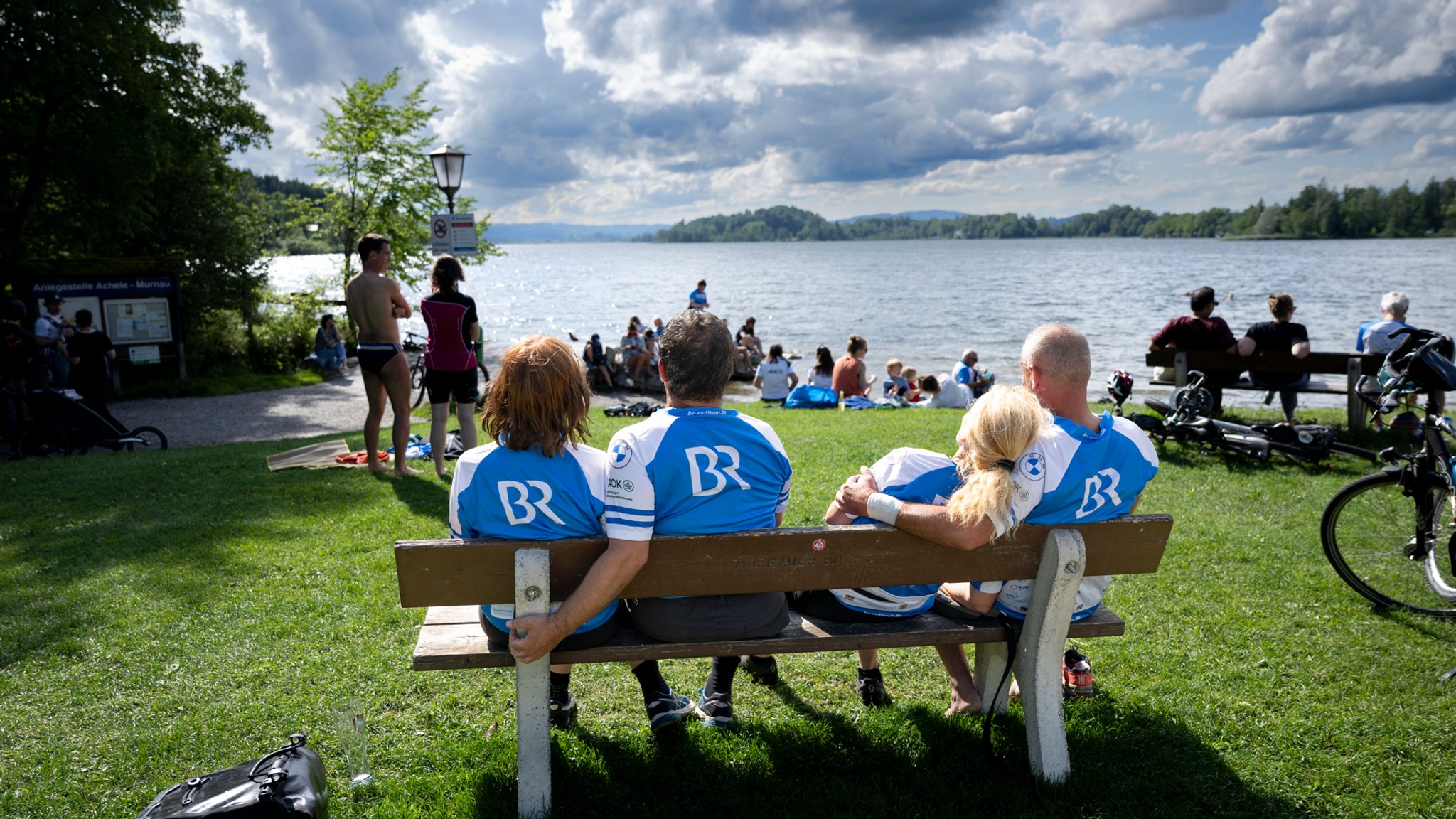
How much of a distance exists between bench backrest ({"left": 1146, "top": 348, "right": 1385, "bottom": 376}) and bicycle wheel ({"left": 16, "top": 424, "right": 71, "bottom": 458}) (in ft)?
39.2


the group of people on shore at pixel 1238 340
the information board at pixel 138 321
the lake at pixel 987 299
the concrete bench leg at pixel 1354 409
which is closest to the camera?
the concrete bench leg at pixel 1354 409

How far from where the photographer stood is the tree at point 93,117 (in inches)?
530

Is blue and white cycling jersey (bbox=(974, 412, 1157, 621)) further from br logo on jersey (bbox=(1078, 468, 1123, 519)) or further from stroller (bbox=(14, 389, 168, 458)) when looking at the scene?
stroller (bbox=(14, 389, 168, 458))

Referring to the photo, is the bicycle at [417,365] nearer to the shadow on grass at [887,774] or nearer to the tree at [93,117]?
the tree at [93,117]

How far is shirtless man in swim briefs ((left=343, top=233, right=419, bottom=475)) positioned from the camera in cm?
721

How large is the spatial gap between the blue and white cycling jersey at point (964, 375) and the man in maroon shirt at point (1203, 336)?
4969 millimetres

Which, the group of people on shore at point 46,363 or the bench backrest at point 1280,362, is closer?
the bench backrest at point 1280,362

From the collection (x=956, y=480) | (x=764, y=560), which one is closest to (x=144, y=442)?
(x=764, y=560)

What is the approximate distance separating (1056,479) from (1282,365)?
8154mm

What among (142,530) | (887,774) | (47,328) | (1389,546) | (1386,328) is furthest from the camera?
(47,328)

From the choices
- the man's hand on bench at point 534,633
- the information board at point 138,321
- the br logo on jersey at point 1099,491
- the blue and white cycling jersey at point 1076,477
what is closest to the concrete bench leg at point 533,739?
the man's hand on bench at point 534,633

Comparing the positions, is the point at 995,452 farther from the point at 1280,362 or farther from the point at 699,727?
the point at 1280,362

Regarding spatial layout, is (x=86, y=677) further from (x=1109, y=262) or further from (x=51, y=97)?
(x=1109, y=262)

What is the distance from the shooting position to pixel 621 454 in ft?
8.56
